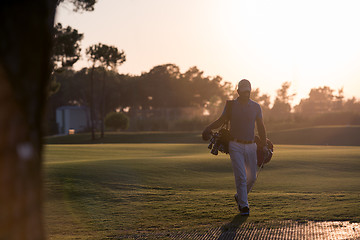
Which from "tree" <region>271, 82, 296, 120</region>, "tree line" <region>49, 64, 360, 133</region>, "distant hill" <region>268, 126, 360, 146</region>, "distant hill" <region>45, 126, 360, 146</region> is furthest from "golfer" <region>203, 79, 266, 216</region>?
"tree" <region>271, 82, 296, 120</region>

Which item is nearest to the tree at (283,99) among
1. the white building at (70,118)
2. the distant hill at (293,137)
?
the white building at (70,118)

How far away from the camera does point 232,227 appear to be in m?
8.69

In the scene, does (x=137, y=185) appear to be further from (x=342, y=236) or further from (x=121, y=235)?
(x=342, y=236)

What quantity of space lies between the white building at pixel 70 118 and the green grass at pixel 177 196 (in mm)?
80487

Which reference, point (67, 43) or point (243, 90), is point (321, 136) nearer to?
point (67, 43)

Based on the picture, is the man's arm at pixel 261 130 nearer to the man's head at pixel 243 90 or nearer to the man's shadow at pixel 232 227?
the man's head at pixel 243 90

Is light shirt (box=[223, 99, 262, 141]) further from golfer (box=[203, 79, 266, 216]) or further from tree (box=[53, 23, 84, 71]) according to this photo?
tree (box=[53, 23, 84, 71])

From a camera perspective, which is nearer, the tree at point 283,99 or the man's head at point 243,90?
the man's head at point 243,90

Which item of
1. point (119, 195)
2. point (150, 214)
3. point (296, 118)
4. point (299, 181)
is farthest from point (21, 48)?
point (296, 118)

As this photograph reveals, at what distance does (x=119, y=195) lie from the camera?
1356 centimetres

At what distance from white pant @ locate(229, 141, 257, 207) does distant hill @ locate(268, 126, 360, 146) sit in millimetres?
50045

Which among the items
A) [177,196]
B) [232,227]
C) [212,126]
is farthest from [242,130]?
[177,196]

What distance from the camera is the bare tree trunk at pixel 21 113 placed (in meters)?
3.36

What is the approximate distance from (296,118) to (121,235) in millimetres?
71907
